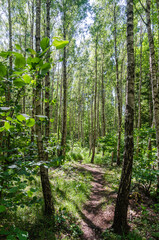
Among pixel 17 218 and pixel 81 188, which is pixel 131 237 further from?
pixel 81 188

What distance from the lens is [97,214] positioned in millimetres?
4160

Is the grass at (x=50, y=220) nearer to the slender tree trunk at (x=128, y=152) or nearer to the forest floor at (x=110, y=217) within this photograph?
the forest floor at (x=110, y=217)

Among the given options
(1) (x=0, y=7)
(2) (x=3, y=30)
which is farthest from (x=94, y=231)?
(2) (x=3, y=30)

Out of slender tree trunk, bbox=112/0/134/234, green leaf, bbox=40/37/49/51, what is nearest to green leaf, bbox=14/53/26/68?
green leaf, bbox=40/37/49/51

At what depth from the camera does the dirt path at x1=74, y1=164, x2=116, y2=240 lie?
11.4ft

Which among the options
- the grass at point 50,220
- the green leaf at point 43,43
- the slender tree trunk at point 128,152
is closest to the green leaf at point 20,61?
the green leaf at point 43,43

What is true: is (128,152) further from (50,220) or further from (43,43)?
(43,43)

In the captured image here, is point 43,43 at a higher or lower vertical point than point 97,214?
higher

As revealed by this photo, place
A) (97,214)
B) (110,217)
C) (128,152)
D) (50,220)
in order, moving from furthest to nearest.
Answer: (97,214)
(110,217)
(50,220)
(128,152)

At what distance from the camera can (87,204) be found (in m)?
4.77

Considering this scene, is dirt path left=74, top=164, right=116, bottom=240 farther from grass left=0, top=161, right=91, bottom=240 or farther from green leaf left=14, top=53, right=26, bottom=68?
green leaf left=14, top=53, right=26, bottom=68

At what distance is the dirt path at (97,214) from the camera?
11.4ft

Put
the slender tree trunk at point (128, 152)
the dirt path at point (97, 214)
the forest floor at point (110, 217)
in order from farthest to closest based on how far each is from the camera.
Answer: the dirt path at point (97, 214) → the forest floor at point (110, 217) → the slender tree trunk at point (128, 152)

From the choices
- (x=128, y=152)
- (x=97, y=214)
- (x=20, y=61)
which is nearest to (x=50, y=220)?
(x=97, y=214)
